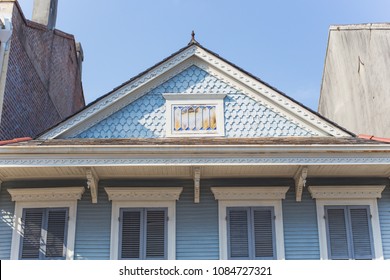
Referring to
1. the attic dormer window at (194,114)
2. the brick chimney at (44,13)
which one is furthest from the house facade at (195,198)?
the brick chimney at (44,13)

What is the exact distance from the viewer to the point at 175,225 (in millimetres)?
10852

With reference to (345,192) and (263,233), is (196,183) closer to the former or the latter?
(263,233)

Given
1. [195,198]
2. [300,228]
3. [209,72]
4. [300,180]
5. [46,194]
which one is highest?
[209,72]

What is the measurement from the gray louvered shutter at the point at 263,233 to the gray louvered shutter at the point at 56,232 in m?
3.66

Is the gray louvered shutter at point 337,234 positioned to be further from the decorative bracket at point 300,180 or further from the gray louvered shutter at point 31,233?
the gray louvered shutter at point 31,233

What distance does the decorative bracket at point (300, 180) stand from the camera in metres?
10.5

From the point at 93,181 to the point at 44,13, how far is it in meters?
8.89

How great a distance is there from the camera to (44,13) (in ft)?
57.9

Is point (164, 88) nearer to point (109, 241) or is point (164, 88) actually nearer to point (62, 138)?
point (62, 138)

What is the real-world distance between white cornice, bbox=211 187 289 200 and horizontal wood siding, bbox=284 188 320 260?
22 centimetres

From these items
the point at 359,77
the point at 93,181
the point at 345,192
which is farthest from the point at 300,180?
the point at 359,77

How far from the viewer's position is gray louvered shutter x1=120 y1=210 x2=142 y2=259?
10.6 m

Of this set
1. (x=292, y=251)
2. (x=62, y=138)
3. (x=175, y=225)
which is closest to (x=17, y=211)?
(x=62, y=138)

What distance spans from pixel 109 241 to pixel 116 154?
1771 millimetres
